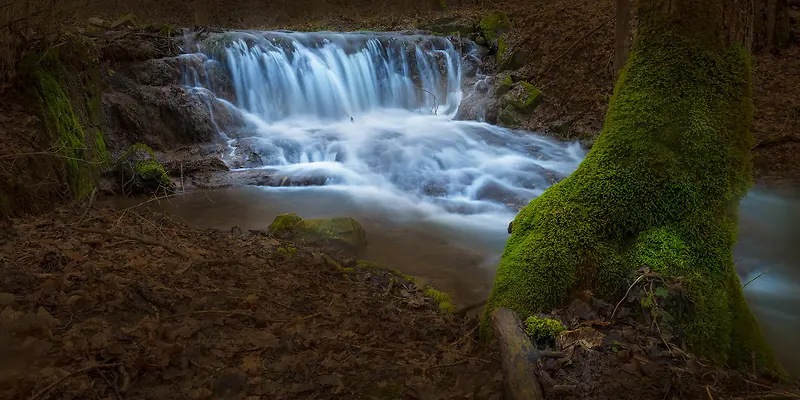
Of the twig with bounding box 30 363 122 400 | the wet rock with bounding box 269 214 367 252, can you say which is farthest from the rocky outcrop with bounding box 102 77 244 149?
the twig with bounding box 30 363 122 400

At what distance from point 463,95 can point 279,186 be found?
26.9ft

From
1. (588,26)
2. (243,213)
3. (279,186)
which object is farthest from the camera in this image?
(588,26)

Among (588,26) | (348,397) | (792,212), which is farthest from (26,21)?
(588,26)

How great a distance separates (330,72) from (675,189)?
13.8 metres

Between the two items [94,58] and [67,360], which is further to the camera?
[94,58]

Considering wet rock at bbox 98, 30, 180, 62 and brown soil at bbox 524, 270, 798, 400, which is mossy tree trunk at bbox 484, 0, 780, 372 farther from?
wet rock at bbox 98, 30, 180, 62

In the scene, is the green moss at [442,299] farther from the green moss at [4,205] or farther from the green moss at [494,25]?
the green moss at [494,25]

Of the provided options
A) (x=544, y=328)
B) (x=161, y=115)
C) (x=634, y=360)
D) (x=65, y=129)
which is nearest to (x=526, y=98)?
(x=161, y=115)

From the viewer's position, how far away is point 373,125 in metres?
14.9

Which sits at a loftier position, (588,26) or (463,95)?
(588,26)

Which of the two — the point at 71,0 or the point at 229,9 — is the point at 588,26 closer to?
the point at 71,0

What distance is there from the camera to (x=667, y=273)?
339 cm

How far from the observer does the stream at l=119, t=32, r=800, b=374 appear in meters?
7.37

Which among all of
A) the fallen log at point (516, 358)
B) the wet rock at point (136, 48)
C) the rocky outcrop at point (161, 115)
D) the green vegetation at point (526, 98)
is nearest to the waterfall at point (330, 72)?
the wet rock at point (136, 48)
